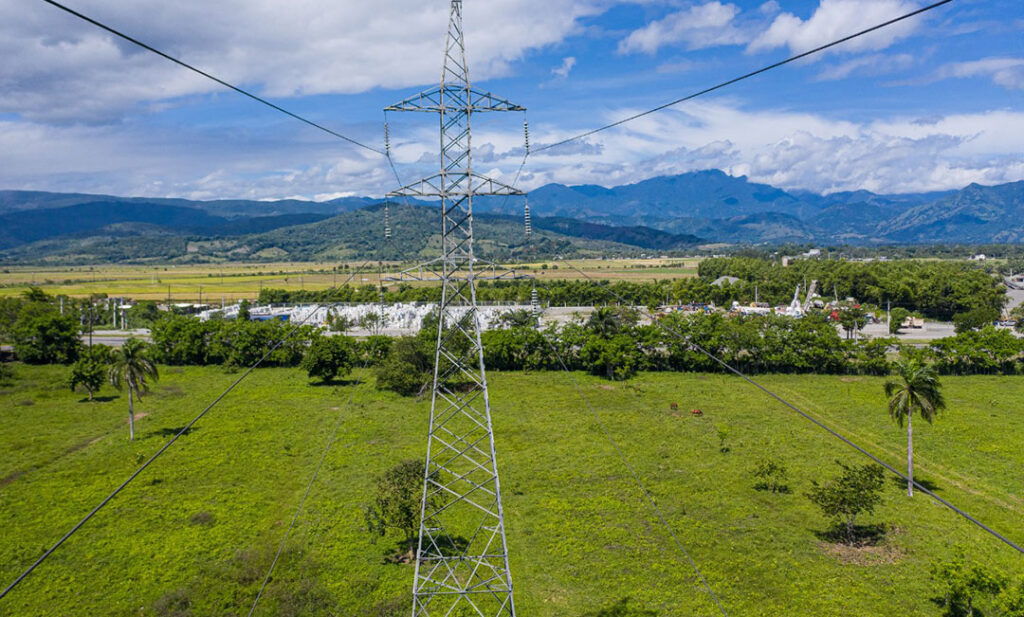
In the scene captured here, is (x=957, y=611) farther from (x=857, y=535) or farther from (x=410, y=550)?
(x=410, y=550)

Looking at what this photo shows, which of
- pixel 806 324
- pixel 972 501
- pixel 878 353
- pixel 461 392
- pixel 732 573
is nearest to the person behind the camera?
pixel 732 573

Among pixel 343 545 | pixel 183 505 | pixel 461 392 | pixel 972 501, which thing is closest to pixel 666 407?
pixel 461 392

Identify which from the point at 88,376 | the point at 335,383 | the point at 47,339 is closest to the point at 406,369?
the point at 335,383

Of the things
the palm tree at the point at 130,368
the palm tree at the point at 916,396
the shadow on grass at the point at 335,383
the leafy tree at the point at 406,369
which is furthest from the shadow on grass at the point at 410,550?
the shadow on grass at the point at 335,383

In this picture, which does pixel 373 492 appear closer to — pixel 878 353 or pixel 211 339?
pixel 211 339

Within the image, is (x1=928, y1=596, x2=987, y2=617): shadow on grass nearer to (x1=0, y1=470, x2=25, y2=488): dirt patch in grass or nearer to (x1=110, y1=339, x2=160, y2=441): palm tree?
(x1=0, y1=470, x2=25, y2=488): dirt patch in grass

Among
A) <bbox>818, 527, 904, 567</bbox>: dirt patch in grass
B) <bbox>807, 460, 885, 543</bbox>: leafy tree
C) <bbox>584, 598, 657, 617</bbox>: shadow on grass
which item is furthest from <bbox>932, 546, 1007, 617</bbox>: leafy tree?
<bbox>584, 598, 657, 617</bbox>: shadow on grass
